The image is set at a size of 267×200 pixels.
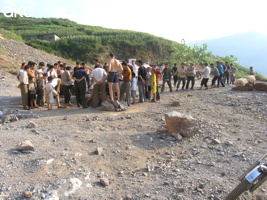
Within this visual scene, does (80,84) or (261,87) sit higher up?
(80,84)

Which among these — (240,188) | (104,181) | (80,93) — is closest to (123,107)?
(80,93)

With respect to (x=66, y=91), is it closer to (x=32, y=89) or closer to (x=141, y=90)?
(x=32, y=89)

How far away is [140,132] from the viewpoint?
226 inches

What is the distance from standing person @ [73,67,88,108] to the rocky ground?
2.27 ft

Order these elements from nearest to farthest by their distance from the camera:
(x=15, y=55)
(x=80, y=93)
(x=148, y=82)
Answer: (x=80, y=93), (x=148, y=82), (x=15, y=55)

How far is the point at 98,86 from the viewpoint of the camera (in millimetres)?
8227

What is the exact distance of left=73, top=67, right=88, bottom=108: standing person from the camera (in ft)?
25.5

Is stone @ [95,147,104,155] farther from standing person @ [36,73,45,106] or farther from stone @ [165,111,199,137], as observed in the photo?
standing person @ [36,73,45,106]

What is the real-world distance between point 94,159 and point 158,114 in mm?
3340

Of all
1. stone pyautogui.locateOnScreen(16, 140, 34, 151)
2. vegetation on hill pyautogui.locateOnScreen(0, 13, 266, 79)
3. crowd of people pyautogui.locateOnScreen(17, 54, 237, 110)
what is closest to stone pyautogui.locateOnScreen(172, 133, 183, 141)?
stone pyautogui.locateOnScreen(16, 140, 34, 151)

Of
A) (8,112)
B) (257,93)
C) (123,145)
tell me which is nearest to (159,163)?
(123,145)

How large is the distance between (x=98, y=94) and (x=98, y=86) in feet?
0.92

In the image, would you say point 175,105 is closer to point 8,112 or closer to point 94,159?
point 94,159

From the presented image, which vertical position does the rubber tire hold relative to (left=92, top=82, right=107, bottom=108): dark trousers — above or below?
below
